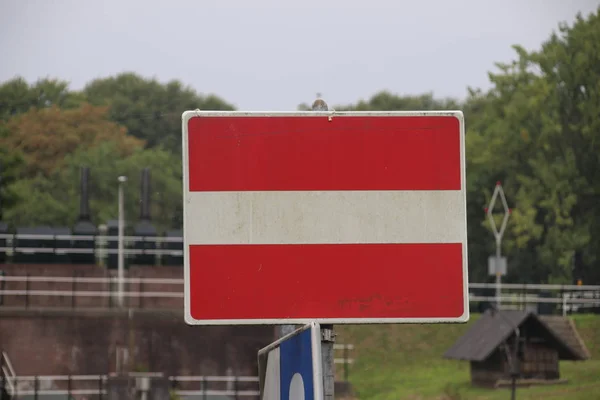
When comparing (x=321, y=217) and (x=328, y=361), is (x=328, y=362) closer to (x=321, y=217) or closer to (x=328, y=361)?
(x=328, y=361)

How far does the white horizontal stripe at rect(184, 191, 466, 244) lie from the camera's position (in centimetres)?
460

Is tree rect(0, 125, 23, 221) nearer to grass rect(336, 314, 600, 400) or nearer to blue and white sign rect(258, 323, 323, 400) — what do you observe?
grass rect(336, 314, 600, 400)

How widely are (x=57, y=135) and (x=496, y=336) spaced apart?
184 ft

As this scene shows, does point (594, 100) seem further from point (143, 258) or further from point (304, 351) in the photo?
point (304, 351)

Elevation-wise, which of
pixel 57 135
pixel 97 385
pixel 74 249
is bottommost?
pixel 97 385

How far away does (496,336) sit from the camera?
34.1 m

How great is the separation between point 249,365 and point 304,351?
32.1 m

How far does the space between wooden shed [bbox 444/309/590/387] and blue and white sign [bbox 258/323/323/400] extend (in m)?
29.5

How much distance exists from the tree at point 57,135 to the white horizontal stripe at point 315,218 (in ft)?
262

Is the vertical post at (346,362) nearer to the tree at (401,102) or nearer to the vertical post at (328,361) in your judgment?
the vertical post at (328,361)

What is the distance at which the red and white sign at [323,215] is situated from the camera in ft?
15.0

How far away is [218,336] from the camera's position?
1412 inches

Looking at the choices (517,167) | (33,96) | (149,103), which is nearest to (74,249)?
(517,167)

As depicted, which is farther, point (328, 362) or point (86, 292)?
point (86, 292)
